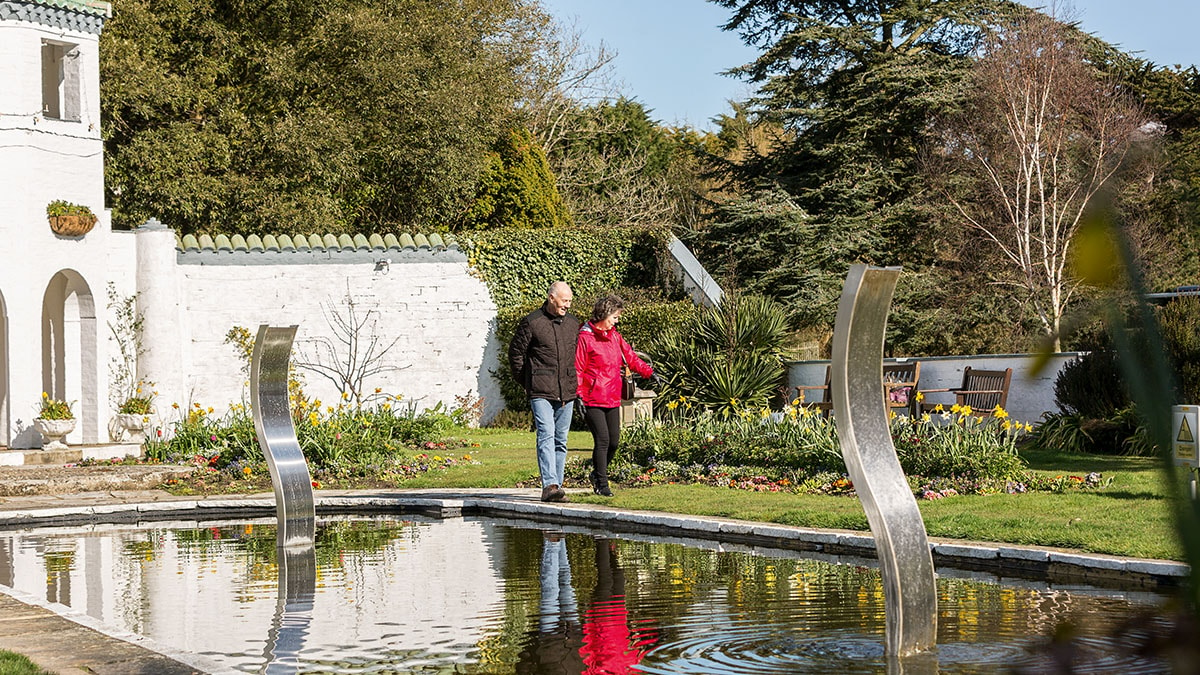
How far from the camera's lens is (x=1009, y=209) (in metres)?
25.9

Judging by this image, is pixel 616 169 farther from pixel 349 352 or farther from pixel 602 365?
pixel 602 365

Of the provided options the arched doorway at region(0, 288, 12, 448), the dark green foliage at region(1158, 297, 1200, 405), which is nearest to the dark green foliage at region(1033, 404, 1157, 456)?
the dark green foliage at region(1158, 297, 1200, 405)

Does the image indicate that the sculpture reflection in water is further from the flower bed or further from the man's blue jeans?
the flower bed

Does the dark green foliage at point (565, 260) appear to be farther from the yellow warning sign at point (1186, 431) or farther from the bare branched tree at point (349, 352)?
the yellow warning sign at point (1186, 431)

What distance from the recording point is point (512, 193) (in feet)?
90.4

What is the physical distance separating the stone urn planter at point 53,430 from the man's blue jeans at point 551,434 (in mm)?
7843

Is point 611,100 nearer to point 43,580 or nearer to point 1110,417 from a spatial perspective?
point 1110,417

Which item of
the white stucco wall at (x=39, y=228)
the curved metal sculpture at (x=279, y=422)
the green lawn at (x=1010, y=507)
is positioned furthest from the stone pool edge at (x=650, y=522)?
the white stucco wall at (x=39, y=228)

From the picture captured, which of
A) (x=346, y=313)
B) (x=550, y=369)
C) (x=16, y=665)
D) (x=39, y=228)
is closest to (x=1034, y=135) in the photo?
(x=346, y=313)

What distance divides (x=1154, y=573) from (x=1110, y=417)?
810 centimetres

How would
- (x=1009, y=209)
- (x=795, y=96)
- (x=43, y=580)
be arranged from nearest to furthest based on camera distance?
(x=43, y=580) → (x=1009, y=209) → (x=795, y=96)

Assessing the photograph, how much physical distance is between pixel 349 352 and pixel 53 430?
5.09 m

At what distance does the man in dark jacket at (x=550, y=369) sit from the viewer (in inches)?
444

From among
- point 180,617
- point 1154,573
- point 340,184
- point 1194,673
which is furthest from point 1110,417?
point 340,184
